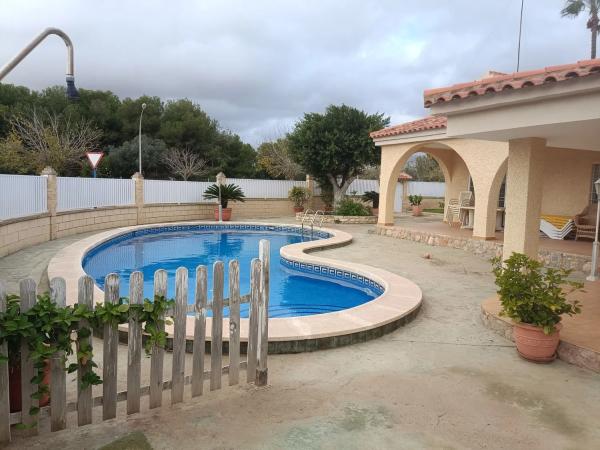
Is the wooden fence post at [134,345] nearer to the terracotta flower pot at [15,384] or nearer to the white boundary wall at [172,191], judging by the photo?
the terracotta flower pot at [15,384]

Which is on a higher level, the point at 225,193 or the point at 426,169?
the point at 426,169

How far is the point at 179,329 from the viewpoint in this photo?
3.45m

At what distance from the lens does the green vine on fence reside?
9.14ft

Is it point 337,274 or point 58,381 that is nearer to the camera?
point 58,381

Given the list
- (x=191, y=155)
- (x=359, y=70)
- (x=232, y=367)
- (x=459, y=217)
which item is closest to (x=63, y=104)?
(x=191, y=155)

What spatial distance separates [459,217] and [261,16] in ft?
35.1

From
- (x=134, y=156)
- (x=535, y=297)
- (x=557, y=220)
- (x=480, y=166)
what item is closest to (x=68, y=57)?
(x=535, y=297)

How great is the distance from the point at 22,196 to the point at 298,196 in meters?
15.6

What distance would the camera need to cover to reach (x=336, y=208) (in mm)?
23188

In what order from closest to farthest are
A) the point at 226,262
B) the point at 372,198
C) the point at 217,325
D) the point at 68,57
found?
the point at 217,325 → the point at 68,57 → the point at 226,262 → the point at 372,198

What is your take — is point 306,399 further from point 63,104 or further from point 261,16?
point 63,104

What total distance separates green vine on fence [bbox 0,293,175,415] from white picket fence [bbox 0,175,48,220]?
32.1ft

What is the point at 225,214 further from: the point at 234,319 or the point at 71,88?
the point at 234,319

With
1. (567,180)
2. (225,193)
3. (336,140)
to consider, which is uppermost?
(336,140)
